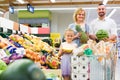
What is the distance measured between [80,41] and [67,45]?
0.76ft

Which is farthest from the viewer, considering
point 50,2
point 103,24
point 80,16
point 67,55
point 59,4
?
point 59,4

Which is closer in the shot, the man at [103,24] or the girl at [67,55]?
the girl at [67,55]

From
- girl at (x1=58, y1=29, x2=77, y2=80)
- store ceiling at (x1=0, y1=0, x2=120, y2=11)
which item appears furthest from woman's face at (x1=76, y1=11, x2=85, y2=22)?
store ceiling at (x1=0, y1=0, x2=120, y2=11)

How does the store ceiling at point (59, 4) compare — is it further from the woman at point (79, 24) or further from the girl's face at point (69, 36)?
the girl's face at point (69, 36)

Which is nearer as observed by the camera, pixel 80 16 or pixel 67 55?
pixel 67 55

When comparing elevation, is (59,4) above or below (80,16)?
above

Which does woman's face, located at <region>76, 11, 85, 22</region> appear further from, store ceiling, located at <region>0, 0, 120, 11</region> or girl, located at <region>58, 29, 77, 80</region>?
store ceiling, located at <region>0, 0, 120, 11</region>

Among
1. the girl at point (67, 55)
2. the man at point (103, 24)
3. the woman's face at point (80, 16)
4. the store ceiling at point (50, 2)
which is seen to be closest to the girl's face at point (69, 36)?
the girl at point (67, 55)

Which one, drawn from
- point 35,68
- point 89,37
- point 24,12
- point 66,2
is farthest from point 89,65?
point 24,12

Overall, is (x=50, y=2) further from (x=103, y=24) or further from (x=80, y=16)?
(x=80, y=16)

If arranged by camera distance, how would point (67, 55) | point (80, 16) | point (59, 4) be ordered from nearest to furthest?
point (67, 55) → point (80, 16) → point (59, 4)

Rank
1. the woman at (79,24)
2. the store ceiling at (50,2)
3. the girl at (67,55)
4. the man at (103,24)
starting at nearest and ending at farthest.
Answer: the girl at (67,55), the woman at (79,24), the man at (103,24), the store ceiling at (50,2)

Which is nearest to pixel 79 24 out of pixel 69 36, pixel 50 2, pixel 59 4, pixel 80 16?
pixel 80 16

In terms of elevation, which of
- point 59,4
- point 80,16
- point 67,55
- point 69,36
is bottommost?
point 67,55
